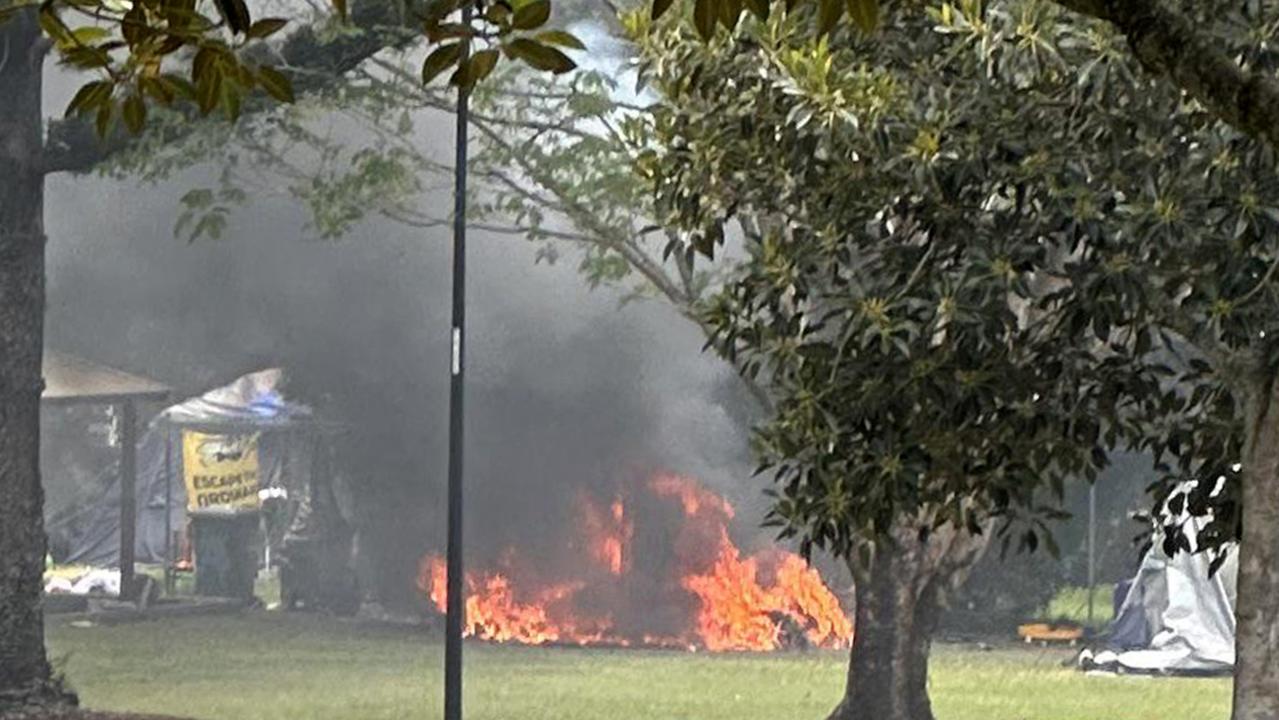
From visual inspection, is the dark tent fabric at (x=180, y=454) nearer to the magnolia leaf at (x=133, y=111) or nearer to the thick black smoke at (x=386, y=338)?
the thick black smoke at (x=386, y=338)

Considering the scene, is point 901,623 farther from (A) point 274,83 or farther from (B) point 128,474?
(A) point 274,83

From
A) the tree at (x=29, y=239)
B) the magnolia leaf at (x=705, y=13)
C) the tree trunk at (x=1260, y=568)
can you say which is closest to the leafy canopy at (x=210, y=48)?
the magnolia leaf at (x=705, y=13)

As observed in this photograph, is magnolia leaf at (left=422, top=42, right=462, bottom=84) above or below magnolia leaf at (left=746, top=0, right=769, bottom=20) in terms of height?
below

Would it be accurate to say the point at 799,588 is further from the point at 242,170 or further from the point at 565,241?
the point at 242,170

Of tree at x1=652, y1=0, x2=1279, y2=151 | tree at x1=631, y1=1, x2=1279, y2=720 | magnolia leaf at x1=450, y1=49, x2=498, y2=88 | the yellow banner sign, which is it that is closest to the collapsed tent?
the yellow banner sign

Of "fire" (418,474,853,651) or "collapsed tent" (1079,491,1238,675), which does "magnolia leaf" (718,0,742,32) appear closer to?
"fire" (418,474,853,651)

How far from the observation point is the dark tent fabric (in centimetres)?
2256

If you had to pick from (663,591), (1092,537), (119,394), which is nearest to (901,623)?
(1092,537)

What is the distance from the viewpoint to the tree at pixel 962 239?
11586 millimetres

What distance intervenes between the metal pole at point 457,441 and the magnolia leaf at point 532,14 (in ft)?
44.5

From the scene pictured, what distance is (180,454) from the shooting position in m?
22.9

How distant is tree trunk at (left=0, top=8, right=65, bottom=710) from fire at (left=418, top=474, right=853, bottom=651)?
3.34m

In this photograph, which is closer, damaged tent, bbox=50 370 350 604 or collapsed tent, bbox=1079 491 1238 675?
damaged tent, bbox=50 370 350 604

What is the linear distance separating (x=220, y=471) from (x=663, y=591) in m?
4.01
